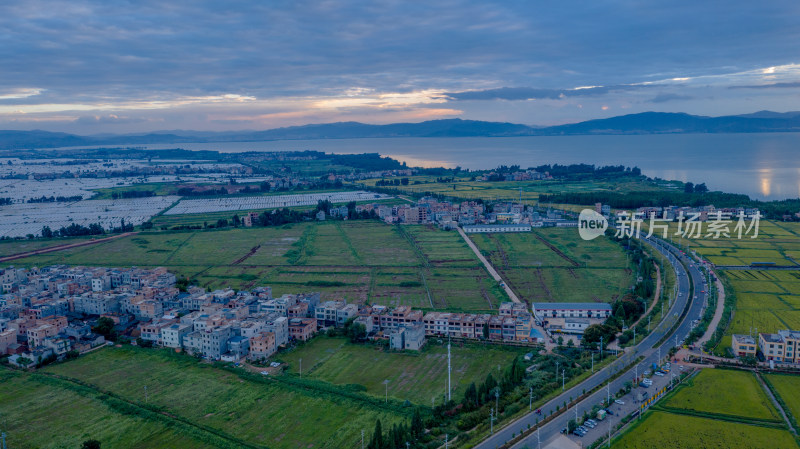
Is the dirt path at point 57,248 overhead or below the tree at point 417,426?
overhead

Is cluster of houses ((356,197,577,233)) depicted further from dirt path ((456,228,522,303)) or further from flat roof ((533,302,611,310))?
flat roof ((533,302,611,310))

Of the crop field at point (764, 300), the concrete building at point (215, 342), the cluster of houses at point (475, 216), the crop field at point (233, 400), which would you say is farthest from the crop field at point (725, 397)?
the cluster of houses at point (475, 216)

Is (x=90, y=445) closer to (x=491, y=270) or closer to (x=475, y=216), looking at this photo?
(x=491, y=270)

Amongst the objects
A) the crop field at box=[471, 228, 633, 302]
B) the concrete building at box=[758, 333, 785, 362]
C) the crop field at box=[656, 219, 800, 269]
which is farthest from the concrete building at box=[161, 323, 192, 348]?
the crop field at box=[656, 219, 800, 269]

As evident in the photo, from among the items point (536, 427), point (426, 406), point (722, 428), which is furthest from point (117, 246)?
point (722, 428)

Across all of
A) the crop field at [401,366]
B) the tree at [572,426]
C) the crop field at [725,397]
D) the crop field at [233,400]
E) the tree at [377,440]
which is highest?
the tree at [377,440]

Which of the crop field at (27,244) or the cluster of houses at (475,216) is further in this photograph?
the cluster of houses at (475,216)

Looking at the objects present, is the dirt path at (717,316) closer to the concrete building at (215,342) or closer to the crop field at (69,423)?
the concrete building at (215,342)
